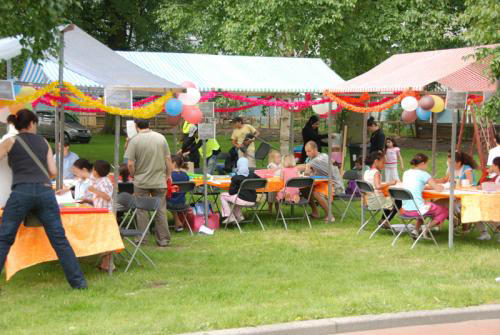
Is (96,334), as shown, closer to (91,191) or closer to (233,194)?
(91,191)

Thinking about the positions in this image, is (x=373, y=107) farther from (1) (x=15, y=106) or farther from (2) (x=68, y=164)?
(1) (x=15, y=106)

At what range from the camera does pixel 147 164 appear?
1020cm

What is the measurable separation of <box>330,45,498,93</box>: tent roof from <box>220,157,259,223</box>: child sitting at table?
2151 millimetres

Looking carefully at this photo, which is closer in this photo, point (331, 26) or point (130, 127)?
point (130, 127)

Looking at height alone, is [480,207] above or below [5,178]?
below

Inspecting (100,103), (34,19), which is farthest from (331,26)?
(34,19)

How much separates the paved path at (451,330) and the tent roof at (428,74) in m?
4.60

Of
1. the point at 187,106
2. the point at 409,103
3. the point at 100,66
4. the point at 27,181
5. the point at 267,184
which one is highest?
the point at 100,66

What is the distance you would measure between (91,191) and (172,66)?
242 inches

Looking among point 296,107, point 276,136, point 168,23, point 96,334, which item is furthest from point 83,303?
point 276,136

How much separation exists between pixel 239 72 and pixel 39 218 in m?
7.81

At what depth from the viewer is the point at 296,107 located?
46.9ft

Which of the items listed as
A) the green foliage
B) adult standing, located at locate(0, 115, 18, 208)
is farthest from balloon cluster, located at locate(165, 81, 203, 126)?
adult standing, located at locate(0, 115, 18, 208)

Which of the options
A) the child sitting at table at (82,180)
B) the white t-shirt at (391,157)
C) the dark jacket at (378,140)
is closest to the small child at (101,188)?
the child sitting at table at (82,180)
